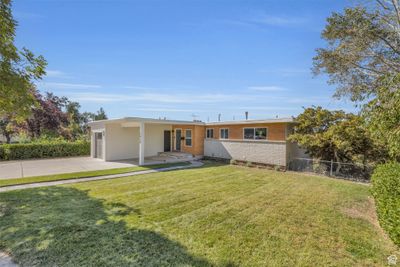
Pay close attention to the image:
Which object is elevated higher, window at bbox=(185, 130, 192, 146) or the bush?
window at bbox=(185, 130, 192, 146)

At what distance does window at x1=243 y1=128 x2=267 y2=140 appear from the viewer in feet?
43.4

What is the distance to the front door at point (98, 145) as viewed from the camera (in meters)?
15.8

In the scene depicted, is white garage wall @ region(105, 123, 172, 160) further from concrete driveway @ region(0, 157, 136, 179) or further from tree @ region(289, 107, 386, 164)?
tree @ region(289, 107, 386, 164)

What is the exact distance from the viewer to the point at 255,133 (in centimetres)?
1367

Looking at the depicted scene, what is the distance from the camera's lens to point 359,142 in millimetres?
9938

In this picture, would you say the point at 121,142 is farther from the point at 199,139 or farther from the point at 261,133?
the point at 261,133

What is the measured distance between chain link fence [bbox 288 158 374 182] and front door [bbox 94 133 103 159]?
13.8 metres

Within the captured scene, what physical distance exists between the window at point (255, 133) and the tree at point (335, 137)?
1861 millimetres

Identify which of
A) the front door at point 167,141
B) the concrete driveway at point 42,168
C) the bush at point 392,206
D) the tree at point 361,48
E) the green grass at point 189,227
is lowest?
the green grass at point 189,227

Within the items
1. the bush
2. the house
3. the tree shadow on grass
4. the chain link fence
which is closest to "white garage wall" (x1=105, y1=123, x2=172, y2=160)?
the house

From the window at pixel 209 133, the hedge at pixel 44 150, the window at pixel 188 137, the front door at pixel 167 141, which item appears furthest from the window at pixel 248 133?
the hedge at pixel 44 150

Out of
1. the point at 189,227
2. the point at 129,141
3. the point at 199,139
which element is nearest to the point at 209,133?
the point at 199,139

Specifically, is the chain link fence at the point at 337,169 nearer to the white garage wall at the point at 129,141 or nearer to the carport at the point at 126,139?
the carport at the point at 126,139

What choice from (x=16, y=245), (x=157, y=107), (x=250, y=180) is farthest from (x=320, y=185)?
(x=157, y=107)
